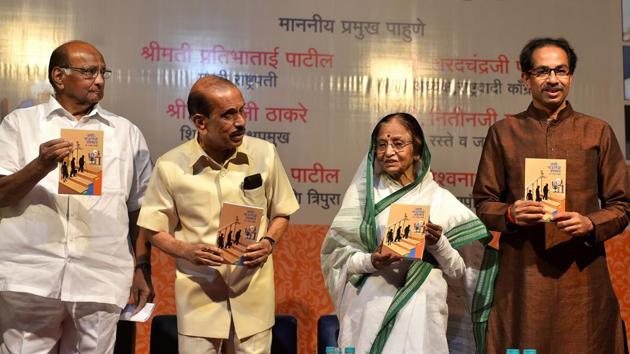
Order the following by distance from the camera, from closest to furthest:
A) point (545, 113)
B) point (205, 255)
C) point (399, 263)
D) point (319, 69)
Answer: point (205, 255)
point (399, 263)
point (545, 113)
point (319, 69)

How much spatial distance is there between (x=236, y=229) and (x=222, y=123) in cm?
46

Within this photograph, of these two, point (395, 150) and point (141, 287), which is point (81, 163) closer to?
point (141, 287)

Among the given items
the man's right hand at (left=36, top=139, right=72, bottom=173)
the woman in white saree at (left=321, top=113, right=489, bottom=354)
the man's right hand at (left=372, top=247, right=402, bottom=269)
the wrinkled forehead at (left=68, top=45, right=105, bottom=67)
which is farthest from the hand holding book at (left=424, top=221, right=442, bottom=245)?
the wrinkled forehead at (left=68, top=45, right=105, bottom=67)

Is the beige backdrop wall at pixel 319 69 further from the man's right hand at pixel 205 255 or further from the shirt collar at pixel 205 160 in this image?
the man's right hand at pixel 205 255

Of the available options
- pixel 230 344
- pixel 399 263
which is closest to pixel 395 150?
pixel 399 263

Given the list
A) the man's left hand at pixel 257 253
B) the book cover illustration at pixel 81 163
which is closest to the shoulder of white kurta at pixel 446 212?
the man's left hand at pixel 257 253

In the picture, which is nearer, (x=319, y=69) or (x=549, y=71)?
(x=549, y=71)

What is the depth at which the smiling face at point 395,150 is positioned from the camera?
11.2 feet

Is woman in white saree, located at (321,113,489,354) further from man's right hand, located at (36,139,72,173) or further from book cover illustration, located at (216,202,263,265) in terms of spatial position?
man's right hand, located at (36,139,72,173)

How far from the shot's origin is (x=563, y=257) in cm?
338

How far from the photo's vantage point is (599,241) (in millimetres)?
3309

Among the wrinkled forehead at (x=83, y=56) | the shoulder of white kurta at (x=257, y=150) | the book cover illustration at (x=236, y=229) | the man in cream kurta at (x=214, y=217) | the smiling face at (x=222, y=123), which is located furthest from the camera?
the wrinkled forehead at (x=83, y=56)

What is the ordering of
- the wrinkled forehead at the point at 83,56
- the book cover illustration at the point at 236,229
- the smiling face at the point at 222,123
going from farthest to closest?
the wrinkled forehead at the point at 83,56
the smiling face at the point at 222,123
the book cover illustration at the point at 236,229

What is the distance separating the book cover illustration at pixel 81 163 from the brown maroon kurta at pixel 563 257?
1.65m
